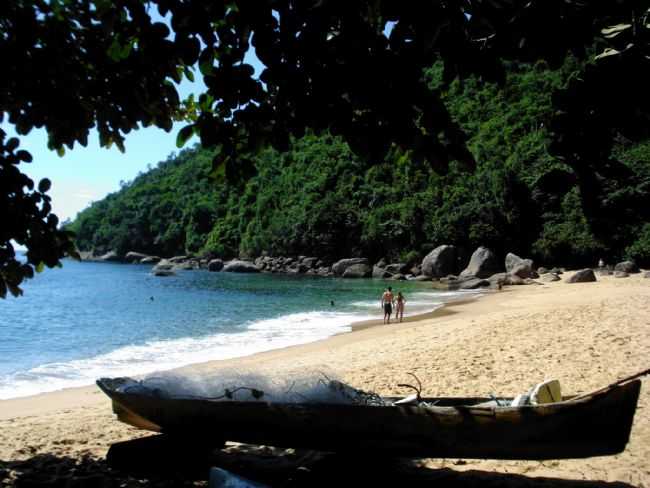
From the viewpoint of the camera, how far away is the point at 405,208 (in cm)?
5731

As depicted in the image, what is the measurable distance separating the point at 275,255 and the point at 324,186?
457 inches

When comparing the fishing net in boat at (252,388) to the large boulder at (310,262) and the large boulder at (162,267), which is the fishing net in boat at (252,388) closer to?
the large boulder at (310,262)

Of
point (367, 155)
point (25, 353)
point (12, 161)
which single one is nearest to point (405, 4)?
point (367, 155)

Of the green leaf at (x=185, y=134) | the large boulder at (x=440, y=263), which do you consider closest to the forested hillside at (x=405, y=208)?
the green leaf at (x=185, y=134)

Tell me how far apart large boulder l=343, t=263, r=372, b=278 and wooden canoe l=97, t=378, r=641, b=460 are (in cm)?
4626

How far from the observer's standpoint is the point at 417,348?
12.4 meters

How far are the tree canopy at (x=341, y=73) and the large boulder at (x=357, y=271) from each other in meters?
47.6

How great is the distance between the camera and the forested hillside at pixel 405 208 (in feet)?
12.5

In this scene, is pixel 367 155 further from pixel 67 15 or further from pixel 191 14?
pixel 67 15

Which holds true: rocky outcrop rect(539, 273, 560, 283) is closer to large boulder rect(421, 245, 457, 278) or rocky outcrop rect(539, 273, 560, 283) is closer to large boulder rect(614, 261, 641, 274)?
large boulder rect(614, 261, 641, 274)

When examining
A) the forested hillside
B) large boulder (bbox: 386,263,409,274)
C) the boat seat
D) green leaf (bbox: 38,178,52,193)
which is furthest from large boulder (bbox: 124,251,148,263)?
the boat seat

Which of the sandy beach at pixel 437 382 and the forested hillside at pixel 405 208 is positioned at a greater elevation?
the forested hillside at pixel 405 208

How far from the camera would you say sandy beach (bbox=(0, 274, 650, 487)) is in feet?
16.0

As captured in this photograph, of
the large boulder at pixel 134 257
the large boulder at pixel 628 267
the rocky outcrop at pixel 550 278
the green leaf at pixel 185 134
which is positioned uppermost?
the green leaf at pixel 185 134
